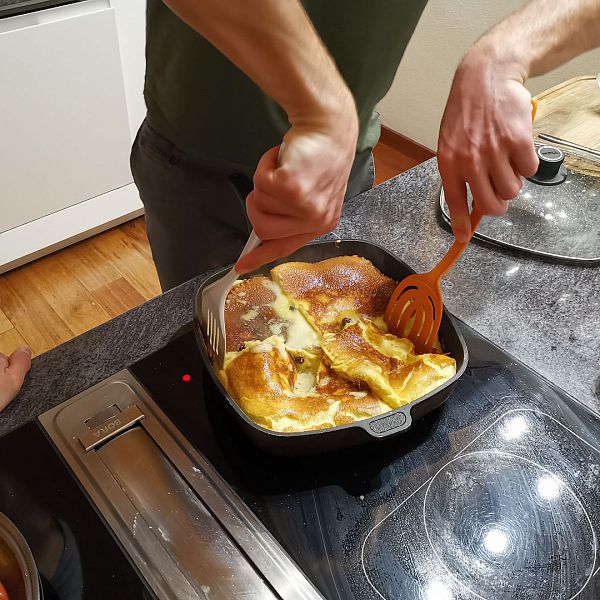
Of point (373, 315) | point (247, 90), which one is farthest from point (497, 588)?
point (247, 90)

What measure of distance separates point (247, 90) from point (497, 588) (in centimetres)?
67

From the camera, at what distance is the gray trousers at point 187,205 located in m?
0.98

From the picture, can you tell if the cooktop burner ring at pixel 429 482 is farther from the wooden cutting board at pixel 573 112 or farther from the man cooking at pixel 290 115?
the wooden cutting board at pixel 573 112

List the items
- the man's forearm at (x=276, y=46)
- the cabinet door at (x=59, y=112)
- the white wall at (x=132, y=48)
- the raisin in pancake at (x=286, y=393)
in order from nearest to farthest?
the man's forearm at (x=276, y=46) < the raisin in pancake at (x=286, y=393) < the cabinet door at (x=59, y=112) < the white wall at (x=132, y=48)

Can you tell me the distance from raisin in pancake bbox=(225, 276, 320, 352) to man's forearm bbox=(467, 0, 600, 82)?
372 millimetres

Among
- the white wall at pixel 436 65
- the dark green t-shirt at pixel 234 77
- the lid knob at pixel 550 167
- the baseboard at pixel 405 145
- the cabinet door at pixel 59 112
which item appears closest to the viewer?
the dark green t-shirt at pixel 234 77

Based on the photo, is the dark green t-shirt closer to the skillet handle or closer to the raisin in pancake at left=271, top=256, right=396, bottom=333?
the raisin in pancake at left=271, top=256, right=396, bottom=333

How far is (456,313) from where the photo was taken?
82cm

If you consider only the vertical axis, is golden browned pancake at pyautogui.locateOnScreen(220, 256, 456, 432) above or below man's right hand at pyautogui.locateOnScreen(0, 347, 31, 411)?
above

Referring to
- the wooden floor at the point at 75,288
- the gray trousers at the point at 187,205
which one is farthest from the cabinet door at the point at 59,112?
the gray trousers at the point at 187,205

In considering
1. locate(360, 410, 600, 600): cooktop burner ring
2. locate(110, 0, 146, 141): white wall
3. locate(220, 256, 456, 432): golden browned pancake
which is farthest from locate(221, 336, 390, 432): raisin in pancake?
locate(110, 0, 146, 141): white wall

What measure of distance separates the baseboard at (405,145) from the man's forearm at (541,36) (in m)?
1.60

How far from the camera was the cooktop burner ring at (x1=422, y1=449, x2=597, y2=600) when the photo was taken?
56 centimetres

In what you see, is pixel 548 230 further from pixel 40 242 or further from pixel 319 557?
pixel 40 242
